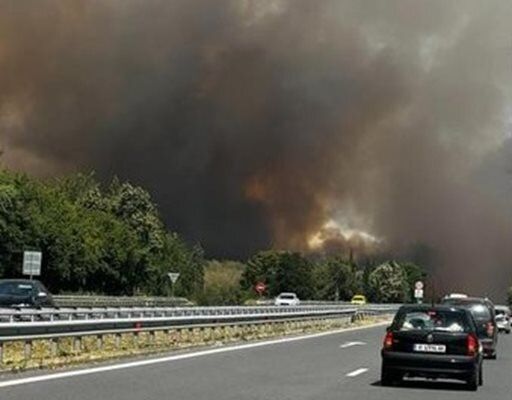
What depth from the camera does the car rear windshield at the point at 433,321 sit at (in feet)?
66.6

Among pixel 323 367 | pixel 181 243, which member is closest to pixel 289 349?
pixel 323 367

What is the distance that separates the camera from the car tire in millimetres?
19953

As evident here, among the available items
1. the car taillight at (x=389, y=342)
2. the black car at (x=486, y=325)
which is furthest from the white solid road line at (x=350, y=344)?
the car taillight at (x=389, y=342)

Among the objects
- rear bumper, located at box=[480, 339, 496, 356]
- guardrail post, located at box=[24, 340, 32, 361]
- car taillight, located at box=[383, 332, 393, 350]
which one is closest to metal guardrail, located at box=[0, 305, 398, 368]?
guardrail post, located at box=[24, 340, 32, 361]

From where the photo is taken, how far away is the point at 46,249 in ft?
309

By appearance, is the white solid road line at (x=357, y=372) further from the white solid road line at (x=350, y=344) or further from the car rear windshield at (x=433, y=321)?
the white solid road line at (x=350, y=344)

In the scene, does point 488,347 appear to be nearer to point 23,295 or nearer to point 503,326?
point 23,295

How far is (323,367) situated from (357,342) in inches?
620

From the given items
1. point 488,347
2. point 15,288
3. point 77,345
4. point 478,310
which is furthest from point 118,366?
point 478,310

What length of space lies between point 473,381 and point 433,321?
133 cm

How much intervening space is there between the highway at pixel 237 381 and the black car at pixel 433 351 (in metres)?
0.30

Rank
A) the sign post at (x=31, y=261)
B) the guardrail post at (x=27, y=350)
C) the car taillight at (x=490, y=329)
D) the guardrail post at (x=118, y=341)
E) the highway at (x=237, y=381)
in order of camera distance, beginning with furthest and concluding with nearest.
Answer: the sign post at (x=31, y=261) → the car taillight at (x=490, y=329) → the guardrail post at (x=118, y=341) → the guardrail post at (x=27, y=350) → the highway at (x=237, y=381)

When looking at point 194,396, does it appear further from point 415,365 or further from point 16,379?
point 415,365

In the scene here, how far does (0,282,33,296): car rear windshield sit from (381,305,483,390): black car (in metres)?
17.5
